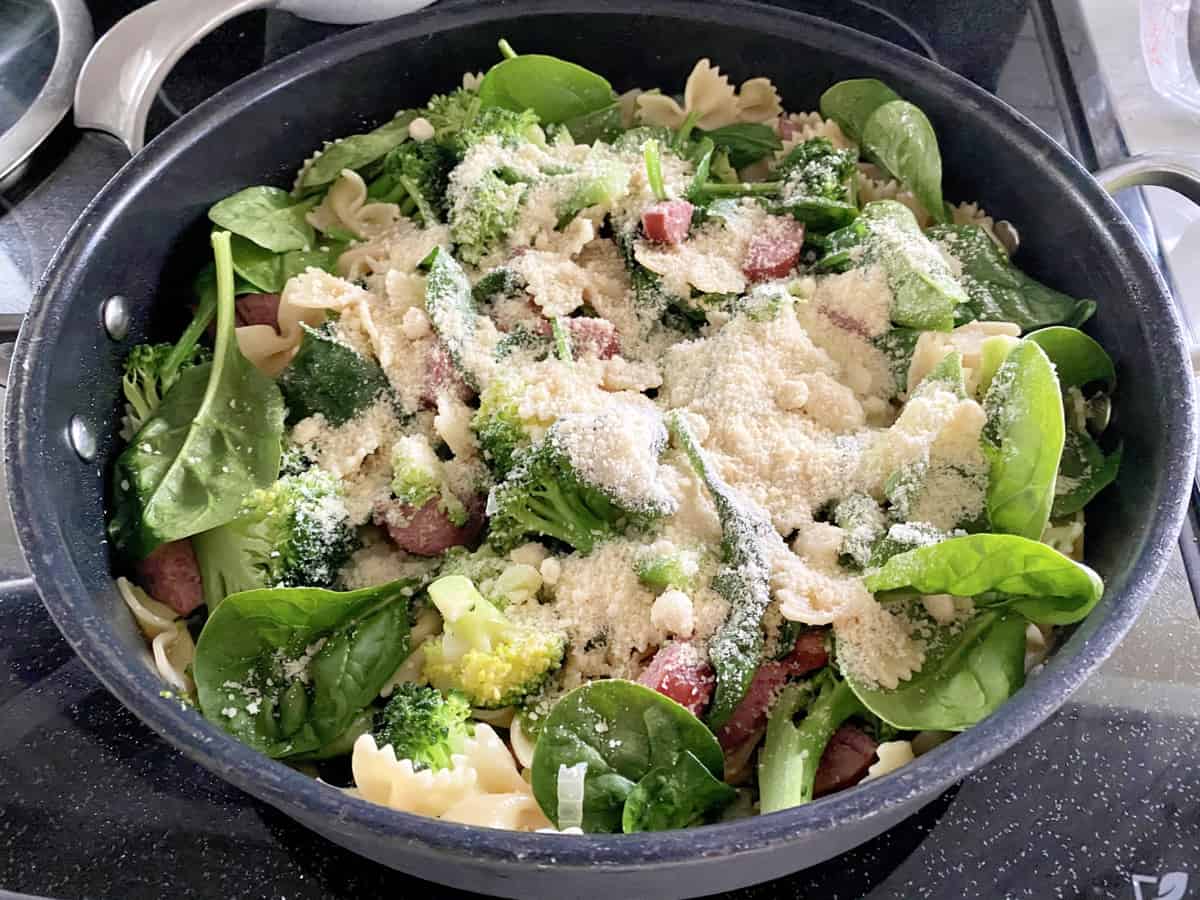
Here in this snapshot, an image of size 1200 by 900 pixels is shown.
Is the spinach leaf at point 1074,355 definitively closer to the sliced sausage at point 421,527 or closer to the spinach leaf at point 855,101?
the spinach leaf at point 855,101

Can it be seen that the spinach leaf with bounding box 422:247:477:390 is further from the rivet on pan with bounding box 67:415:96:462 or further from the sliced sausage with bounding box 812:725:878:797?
the sliced sausage with bounding box 812:725:878:797

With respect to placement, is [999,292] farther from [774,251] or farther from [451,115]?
[451,115]

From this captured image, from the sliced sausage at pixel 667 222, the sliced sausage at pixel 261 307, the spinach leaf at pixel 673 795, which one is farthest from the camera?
the sliced sausage at pixel 261 307

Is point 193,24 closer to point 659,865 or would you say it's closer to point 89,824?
point 89,824

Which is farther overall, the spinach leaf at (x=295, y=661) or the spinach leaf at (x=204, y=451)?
the spinach leaf at (x=204, y=451)

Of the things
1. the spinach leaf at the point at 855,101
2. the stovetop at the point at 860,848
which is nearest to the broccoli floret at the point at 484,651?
the stovetop at the point at 860,848

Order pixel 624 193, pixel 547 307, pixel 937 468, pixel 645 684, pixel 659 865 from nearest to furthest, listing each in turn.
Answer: pixel 659 865, pixel 645 684, pixel 937 468, pixel 547 307, pixel 624 193

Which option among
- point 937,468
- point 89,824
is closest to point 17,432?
point 89,824
